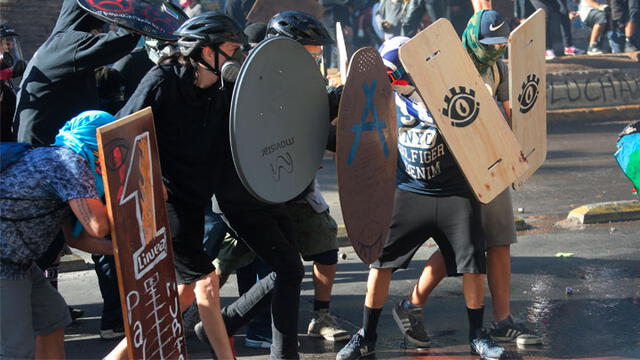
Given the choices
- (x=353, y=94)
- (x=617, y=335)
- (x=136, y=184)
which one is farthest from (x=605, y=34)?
(x=136, y=184)

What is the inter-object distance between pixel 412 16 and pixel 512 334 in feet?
29.4

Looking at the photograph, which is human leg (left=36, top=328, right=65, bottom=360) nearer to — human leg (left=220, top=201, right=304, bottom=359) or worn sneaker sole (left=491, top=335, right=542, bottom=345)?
human leg (left=220, top=201, right=304, bottom=359)

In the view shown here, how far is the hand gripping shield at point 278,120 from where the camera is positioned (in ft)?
12.7

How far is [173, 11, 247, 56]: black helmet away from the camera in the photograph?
4.15m

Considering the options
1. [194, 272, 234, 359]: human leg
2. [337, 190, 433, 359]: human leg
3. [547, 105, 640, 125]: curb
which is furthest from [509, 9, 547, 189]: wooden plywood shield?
[547, 105, 640, 125]: curb

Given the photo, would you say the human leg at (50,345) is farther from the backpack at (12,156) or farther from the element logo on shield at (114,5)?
the element logo on shield at (114,5)

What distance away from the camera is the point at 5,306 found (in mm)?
3547

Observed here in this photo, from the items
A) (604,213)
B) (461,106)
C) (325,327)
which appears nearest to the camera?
(461,106)

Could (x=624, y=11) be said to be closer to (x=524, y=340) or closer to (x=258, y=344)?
(x=524, y=340)

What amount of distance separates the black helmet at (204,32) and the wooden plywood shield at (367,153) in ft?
1.82

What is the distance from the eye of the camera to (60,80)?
4.91 meters

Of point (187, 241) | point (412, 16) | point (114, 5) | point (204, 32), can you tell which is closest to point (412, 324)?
point (187, 241)

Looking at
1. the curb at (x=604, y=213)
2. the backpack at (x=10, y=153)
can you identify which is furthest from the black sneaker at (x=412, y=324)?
the curb at (x=604, y=213)

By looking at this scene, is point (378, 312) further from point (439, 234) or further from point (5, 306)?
point (5, 306)
